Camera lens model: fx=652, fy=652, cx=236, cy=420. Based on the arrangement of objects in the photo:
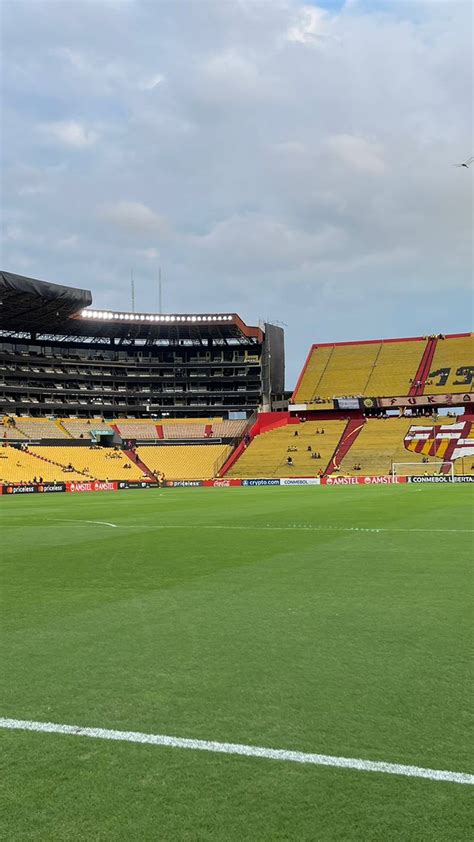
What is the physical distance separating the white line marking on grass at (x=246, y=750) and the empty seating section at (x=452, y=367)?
7826 centimetres

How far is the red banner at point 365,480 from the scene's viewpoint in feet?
190

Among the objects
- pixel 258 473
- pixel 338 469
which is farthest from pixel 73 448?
pixel 338 469

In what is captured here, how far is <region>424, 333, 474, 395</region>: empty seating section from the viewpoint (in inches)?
3118

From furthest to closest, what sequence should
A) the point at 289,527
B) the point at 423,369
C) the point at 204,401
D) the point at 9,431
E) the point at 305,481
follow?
1. the point at 204,401
2. the point at 423,369
3. the point at 9,431
4. the point at 305,481
5. the point at 289,527

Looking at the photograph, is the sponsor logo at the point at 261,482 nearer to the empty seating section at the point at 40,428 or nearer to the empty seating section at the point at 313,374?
the empty seating section at the point at 313,374

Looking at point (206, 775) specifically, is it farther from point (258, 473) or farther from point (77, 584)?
point (258, 473)

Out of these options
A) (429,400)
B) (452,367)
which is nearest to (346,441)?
(429,400)

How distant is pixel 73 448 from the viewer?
77.8m

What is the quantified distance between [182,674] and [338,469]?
63.2m

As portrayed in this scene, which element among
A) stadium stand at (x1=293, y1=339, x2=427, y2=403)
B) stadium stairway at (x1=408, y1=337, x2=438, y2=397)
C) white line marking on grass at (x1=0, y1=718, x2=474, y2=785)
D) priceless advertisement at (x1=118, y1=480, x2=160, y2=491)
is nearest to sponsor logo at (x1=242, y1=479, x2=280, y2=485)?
priceless advertisement at (x1=118, y1=480, x2=160, y2=491)

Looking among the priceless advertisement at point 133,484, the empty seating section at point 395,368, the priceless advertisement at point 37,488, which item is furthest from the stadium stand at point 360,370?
the priceless advertisement at point 37,488

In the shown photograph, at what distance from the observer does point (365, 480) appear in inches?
2340

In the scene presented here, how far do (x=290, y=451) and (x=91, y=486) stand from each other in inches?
959

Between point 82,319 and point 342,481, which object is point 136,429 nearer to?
point 82,319
